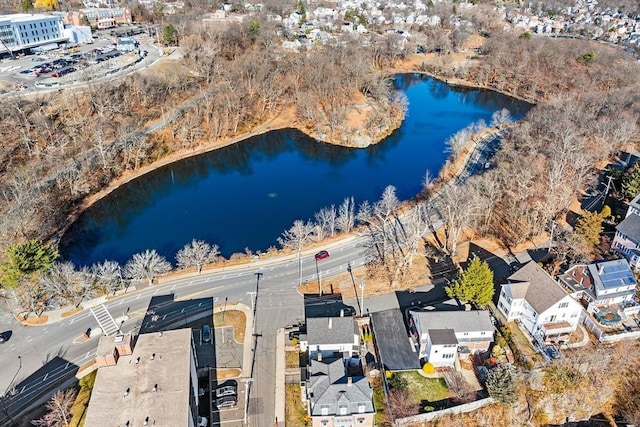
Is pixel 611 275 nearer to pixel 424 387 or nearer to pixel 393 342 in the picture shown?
pixel 424 387

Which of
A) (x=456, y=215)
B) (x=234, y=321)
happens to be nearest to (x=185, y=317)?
(x=234, y=321)

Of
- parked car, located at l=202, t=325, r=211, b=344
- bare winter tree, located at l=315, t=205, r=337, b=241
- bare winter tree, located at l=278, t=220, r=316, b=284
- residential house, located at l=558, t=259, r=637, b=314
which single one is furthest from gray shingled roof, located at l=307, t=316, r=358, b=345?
residential house, located at l=558, t=259, r=637, b=314

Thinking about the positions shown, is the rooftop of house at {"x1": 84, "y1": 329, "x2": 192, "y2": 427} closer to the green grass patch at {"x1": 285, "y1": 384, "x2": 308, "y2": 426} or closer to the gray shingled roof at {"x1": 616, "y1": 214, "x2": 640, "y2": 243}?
the green grass patch at {"x1": 285, "y1": 384, "x2": 308, "y2": 426}

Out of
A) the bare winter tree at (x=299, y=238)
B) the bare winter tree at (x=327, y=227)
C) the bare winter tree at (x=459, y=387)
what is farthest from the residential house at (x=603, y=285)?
the bare winter tree at (x=299, y=238)

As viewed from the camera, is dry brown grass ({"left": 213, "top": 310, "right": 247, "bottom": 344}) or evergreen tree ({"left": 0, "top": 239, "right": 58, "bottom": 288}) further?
evergreen tree ({"left": 0, "top": 239, "right": 58, "bottom": 288})

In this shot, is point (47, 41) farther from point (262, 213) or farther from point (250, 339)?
point (250, 339)

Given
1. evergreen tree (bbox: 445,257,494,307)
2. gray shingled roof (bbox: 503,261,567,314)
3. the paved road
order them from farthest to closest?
1. evergreen tree (bbox: 445,257,494,307)
2. gray shingled roof (bbox: 503,261,567,314)
3. the paved road

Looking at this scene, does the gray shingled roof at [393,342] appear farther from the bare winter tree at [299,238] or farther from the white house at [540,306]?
the bare winter tree at [299,238]

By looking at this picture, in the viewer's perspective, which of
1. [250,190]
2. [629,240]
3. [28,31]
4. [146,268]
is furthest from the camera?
[28,31]
